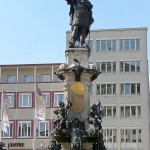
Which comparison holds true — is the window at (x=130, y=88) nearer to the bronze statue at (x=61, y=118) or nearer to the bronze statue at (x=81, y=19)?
the bronze statue at (x=81, y=19)

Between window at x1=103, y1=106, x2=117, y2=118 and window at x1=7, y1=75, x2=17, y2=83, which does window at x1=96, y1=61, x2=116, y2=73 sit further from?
window at x1=7, y1=75, x2=17, y2=83

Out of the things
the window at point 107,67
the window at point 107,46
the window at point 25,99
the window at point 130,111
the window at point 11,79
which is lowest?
the window at point 130,111

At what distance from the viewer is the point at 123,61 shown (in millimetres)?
73500

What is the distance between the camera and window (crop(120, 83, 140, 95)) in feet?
237

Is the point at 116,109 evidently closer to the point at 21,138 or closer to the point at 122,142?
the point at 122,142

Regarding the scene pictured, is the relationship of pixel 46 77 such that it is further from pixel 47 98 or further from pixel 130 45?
pixel 130 45

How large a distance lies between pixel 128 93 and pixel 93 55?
7.70 metres

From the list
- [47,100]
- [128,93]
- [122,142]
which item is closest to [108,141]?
[122,142]

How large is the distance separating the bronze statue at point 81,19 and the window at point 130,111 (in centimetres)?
4730

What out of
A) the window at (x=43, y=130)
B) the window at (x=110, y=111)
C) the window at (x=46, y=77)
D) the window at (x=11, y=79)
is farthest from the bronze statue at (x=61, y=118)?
the window at (x=110, y=111)

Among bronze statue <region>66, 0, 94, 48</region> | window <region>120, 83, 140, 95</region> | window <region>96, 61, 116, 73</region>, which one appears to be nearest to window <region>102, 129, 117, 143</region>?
window <region>120, 83, 140, 95</region>

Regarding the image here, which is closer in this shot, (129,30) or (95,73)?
(95,73)

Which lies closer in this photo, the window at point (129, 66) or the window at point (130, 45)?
the window at point (129, 66)

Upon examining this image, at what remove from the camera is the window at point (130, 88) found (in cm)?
7238
